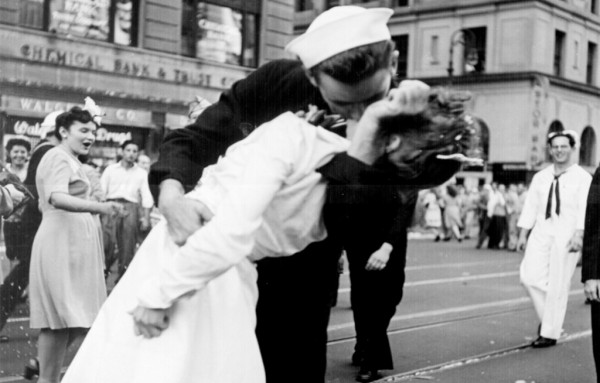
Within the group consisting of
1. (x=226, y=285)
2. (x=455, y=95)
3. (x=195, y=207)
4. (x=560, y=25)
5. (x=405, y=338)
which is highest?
(x=560, y=25)

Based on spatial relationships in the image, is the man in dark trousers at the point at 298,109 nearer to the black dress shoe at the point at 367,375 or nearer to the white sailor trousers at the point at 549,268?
the black dress shoe at the point at 367,375

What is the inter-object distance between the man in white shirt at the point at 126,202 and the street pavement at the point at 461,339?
8.71ft

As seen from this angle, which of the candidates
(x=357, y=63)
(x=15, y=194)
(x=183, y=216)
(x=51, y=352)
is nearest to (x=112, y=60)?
(x=15, y=194)

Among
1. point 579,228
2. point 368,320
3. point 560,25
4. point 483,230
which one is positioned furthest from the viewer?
point 560,25

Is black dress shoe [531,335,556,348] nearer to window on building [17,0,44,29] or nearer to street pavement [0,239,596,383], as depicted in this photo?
street pavement [0,239,596,383]

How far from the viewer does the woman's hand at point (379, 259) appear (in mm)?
5766

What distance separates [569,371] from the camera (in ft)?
19.9

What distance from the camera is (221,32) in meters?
19.8

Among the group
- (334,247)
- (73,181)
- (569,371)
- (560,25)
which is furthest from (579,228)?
(560,25)

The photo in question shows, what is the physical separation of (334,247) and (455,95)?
2.33ft

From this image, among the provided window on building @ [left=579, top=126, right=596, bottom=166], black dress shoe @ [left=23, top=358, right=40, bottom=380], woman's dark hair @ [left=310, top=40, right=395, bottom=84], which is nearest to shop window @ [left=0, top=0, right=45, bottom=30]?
black dress shoe @ [left=23, top=358, right=40, bottom=380]

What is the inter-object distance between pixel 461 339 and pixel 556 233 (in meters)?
1.34

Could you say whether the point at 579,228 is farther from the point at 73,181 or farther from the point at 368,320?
the point at 73,181

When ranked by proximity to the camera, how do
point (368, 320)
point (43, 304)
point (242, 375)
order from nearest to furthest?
1. point (242, 375)
2. point (43, 304)
3. point (368, 320)
